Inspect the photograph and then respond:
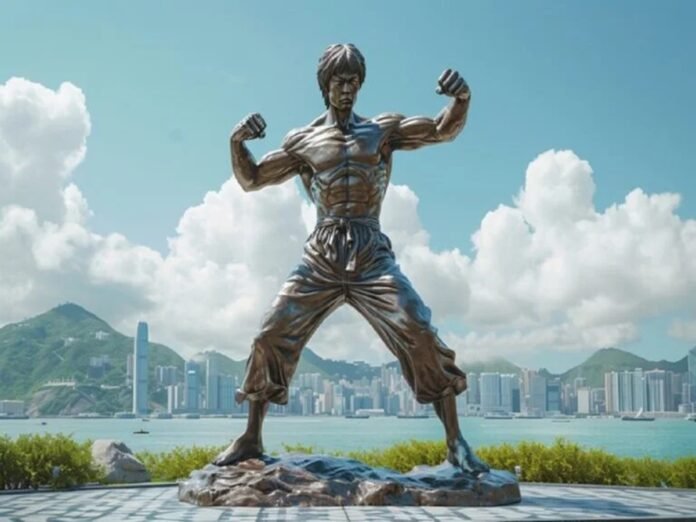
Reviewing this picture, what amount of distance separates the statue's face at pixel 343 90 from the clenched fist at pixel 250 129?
72 centimetres

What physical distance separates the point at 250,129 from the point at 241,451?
3.04 m

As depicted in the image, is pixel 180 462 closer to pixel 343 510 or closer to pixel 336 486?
pixel 336 486

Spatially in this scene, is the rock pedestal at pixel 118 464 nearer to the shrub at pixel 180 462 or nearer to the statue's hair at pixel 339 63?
the shrub at pixel 180 462

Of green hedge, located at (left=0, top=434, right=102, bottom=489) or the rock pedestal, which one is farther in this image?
the rock pedestal

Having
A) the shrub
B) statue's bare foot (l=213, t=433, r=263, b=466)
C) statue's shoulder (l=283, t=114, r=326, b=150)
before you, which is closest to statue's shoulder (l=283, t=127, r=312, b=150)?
statue's shoulder (l=283, t=114, r=326, b=150)

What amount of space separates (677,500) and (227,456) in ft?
13.8

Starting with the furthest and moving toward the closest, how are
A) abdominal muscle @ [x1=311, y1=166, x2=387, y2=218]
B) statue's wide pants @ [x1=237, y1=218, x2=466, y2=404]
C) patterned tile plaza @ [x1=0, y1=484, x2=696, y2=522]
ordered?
abdominal muscle @ [x1=311, y1=166, x2=387, y2=218] → statue's wide pants @ [x1=237, y1=218, x2=466, y2=404] → patterned tile plaza @ [x1=0, y1=484, x2=696, y2=522]

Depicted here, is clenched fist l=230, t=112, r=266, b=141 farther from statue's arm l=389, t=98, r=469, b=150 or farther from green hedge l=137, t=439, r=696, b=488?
green hedge l=137, t=439, r=696, b=488

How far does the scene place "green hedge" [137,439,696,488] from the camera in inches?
461

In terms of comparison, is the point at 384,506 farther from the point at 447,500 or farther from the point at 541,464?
the point at 541,464

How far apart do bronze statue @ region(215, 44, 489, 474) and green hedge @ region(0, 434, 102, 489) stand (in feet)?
9.15

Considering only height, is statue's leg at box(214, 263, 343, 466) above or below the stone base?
above

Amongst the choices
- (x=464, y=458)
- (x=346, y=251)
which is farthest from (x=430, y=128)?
(x=464, y=458)

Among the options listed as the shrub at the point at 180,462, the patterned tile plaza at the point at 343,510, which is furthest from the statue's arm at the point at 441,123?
the shrub at the point at 180,462
